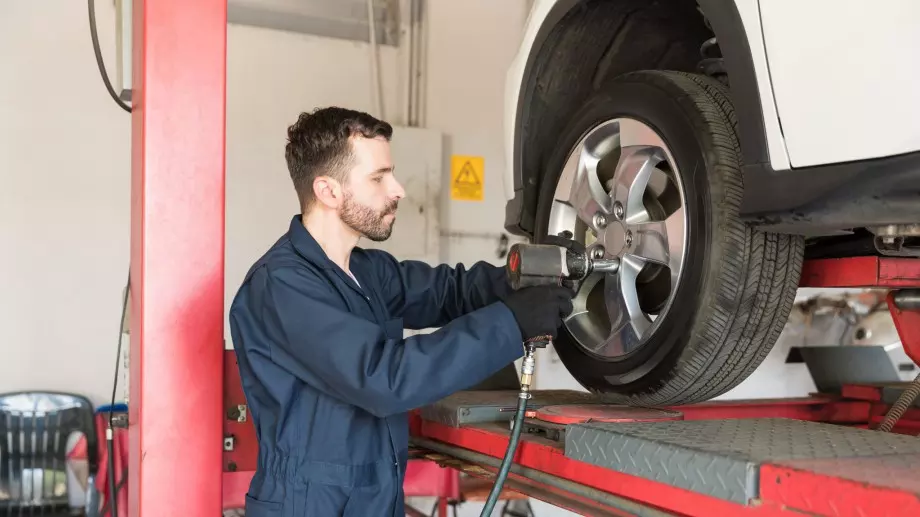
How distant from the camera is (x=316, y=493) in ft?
5.59

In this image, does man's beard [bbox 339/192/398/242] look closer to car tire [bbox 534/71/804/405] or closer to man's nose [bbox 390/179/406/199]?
man's nose [bbox 390/179/406/199]

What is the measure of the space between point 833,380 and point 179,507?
7.46 ft

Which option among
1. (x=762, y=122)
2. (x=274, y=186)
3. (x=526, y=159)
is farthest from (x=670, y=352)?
(x=274, y=186)

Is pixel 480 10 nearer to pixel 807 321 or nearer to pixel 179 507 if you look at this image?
pixel 807 321

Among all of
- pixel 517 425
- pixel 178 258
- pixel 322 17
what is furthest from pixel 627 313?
pixel 322 17

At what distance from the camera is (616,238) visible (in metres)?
1.82

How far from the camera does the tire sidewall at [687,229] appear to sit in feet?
5.06

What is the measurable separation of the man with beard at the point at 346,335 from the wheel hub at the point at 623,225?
193mm

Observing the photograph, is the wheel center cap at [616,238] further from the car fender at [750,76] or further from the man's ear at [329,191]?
the man's ear at [329,191]

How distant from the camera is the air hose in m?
1.55

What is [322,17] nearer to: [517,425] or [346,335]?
[346,335]

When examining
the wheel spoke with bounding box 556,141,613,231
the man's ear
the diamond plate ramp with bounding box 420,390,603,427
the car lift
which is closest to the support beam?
the car lift

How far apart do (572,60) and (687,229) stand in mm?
711

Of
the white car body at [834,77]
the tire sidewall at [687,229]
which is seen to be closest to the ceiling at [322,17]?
the tire sidewall at [687,229]
